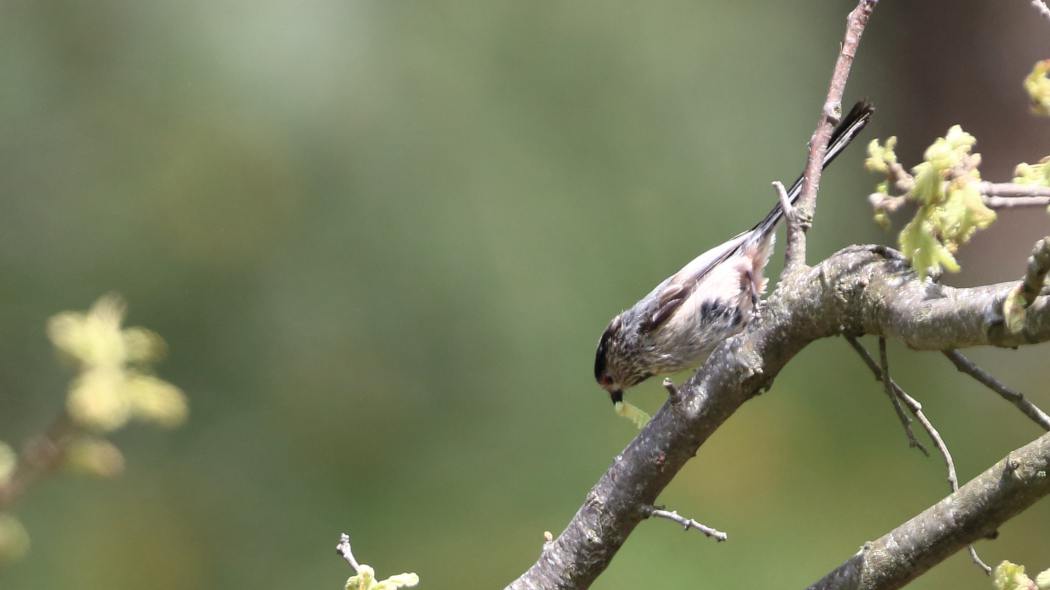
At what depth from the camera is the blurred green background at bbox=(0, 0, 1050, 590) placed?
525 cm

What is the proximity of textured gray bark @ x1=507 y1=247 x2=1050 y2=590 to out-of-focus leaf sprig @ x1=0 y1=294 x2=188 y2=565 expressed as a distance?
3.18ft

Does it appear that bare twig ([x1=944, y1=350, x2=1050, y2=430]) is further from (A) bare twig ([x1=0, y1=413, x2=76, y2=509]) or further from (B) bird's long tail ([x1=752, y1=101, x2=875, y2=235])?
(A) bare twig ([x1=0, y1=413, x2=76, y2=509])

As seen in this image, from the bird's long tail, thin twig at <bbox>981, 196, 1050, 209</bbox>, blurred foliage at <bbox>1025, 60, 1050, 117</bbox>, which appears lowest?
thin twig at <bbox>981, 196, 1050, 209</bbox>

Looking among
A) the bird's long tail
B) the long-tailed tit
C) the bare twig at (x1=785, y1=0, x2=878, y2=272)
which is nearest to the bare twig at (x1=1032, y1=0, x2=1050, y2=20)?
the bare twig at (x1=785, y1=0, x2=878, y2=272)

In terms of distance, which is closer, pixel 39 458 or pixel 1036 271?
pixel 39 458

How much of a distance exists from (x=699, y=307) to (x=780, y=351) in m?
1.34

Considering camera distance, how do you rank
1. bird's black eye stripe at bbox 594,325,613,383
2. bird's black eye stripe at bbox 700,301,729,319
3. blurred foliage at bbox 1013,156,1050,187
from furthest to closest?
bird's black eye stripe at bbox 594,325,613,383 → bird's black eye stripe at bbox 700,301,729,319 → blurred foliage at bbox 1013,156,1050,187

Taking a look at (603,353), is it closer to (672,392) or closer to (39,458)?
(672,392)

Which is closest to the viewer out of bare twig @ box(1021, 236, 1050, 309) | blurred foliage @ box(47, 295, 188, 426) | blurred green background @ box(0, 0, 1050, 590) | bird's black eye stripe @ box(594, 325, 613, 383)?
blurred foliage @ box(47, 295, 188, 426)

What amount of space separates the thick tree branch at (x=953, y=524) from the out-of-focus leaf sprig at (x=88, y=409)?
111 cm

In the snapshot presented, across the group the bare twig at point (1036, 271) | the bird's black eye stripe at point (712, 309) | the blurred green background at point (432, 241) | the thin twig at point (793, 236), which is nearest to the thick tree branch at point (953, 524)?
the bare twig at point (1036, 271)

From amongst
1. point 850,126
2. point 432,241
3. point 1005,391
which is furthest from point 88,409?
point 432,241

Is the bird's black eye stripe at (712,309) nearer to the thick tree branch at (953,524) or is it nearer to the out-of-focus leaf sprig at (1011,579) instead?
the thick tree branch at (953,524)

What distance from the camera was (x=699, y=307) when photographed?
2.88 m
